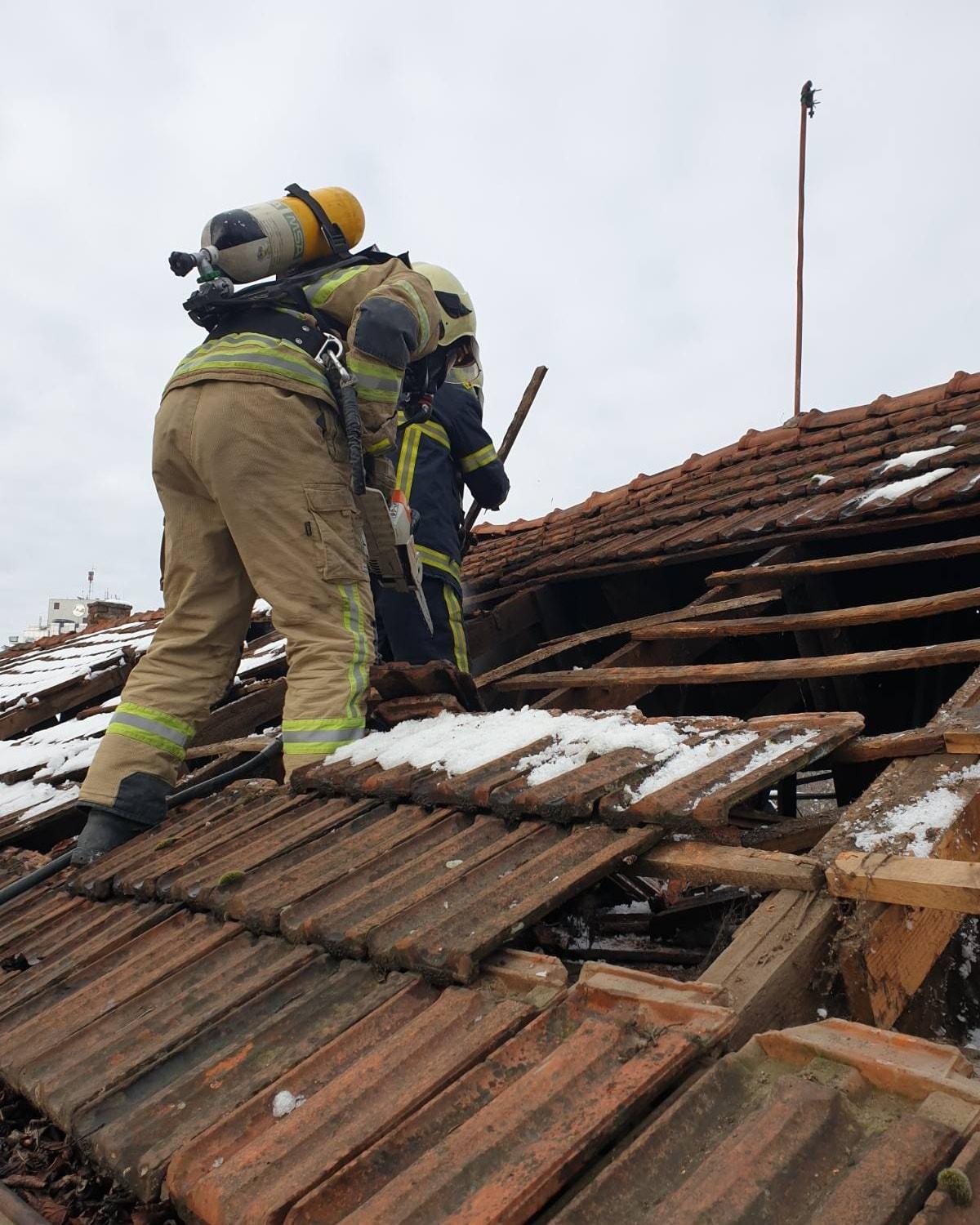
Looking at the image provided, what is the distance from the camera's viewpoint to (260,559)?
9.50 feet

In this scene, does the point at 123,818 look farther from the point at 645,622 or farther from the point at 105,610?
the point at 105,610

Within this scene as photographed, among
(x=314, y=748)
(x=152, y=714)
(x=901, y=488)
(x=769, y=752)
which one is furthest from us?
(x=901, y=488)

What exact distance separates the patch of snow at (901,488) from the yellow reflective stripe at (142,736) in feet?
8.96

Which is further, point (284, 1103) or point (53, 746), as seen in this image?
point (53, 746)

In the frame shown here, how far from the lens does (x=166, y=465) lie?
10.1 ft

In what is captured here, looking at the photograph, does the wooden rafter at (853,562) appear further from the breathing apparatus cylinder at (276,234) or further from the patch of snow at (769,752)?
the breathing apparatus cylinder at (276,234)

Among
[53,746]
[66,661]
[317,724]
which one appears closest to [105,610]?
[66,661]

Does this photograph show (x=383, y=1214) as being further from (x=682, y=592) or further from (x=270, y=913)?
(x=682, y=592)

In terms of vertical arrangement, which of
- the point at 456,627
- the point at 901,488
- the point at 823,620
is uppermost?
the point at 901,488

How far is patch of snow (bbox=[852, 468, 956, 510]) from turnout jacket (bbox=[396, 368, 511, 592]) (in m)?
1.69

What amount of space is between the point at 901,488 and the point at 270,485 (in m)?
2.42

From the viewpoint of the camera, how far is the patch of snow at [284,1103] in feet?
3.92

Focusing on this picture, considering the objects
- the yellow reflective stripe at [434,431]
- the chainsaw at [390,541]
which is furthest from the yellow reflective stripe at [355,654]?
the yellow reflective stripe at [434,431]

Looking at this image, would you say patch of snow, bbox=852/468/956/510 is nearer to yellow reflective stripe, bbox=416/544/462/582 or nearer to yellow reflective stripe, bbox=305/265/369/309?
yellow reflective stripe, bbox=416/544/462/582
